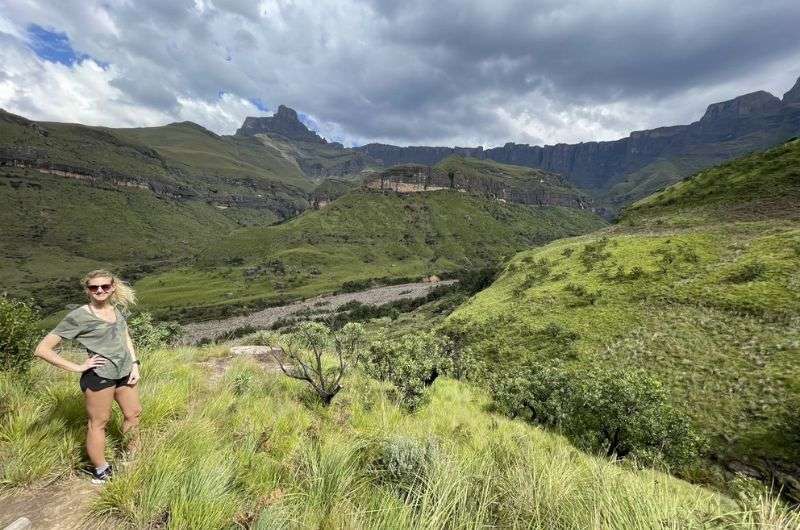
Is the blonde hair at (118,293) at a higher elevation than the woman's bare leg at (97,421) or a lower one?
higher

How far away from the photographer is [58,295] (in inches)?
5630

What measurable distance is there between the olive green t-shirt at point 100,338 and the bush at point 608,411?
17154mm

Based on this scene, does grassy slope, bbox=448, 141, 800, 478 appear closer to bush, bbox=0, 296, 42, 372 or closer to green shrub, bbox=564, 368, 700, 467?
green shrub, bbox=564, 368, 700, 467

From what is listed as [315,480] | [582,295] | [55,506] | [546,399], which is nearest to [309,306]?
[582,295]


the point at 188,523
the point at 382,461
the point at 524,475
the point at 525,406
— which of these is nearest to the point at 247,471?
the point at 188,523

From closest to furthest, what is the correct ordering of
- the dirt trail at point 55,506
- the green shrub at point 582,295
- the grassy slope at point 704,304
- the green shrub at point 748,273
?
the dirt trail at point 55,506
the grassy slope at point 704,304
the green shrub at point 748,273
the green shrub at point 582,295

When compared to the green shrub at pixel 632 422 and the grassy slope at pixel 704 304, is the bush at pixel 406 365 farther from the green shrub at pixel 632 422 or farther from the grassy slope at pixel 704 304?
the grassy slope at pixel 704 304

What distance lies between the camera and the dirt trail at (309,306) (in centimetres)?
10764

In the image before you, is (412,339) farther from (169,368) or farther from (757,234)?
(757,234)

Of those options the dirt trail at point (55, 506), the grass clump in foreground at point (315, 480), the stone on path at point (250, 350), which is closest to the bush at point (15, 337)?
the grass clump in foreground at point (315, 480)

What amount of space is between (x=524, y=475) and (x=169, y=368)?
7214 mm

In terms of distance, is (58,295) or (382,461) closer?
(382,461)

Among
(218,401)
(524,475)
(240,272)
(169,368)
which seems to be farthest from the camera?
(240,272)

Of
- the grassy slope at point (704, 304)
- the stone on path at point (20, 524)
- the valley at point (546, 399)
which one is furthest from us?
the grassy slope at point (704, 304)
